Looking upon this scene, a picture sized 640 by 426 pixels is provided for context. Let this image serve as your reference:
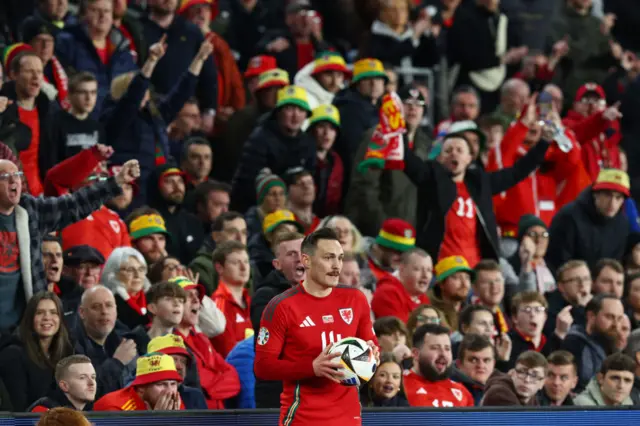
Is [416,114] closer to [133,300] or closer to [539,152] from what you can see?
[539,152]

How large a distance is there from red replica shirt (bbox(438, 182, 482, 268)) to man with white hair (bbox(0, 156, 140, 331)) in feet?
12.9

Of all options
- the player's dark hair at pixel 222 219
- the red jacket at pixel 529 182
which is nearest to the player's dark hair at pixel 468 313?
the player's dark hair at pixel 222 219

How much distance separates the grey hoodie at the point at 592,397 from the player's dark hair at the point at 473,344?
709 mm

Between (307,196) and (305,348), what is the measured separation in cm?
567

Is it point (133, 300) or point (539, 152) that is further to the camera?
point (539, 152)

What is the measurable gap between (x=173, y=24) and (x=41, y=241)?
5.17 meters

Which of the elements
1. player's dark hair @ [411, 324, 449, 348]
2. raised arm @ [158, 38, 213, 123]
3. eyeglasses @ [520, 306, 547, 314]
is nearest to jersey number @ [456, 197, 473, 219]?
eyeglasses @ [520, 306, 547, 314]

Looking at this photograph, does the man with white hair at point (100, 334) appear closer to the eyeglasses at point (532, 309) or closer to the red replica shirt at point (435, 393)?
the red replica shirt at point (435, 393)

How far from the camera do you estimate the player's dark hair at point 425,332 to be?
10453mm

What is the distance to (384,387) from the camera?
9898 millimetres

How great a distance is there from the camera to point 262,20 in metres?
17.2

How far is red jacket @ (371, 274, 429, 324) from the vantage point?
39.0 ft

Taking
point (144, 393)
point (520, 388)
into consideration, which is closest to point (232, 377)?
point (144, 393)

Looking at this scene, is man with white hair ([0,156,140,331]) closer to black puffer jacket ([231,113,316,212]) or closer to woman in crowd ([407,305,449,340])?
woman in crowd ([407,305,449,340])
